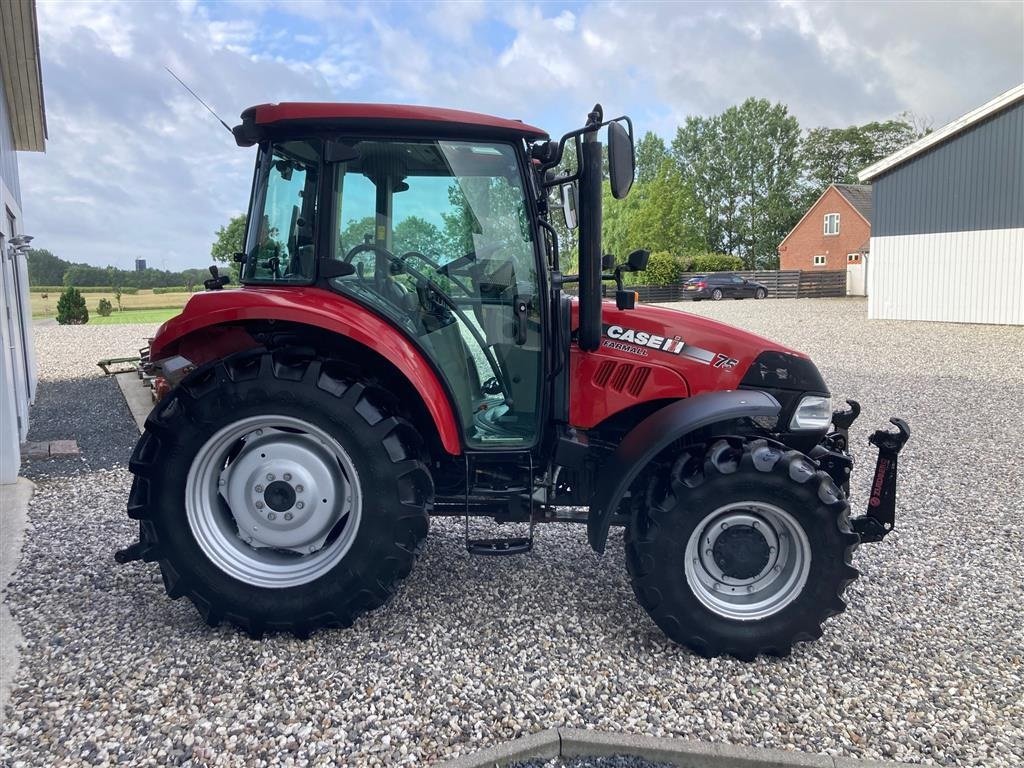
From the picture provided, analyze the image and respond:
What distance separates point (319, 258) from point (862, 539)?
2743mm

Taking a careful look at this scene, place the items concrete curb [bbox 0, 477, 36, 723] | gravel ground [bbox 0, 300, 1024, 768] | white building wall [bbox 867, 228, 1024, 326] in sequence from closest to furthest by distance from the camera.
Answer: gravel ground [bbox 0, 300, 1024, 768]
concrete curb [bbox 0, 477, 36, 723]
white building wall [bbox 867, 228, 1024, 326]

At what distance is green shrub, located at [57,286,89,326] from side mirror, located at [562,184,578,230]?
29.5 metres

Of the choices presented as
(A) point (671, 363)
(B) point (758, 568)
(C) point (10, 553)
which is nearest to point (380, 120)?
(A) point (671, 363)

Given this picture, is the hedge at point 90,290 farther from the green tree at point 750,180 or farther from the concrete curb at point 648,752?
the green tree at point 750,180

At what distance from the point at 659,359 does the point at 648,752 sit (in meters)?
1.67

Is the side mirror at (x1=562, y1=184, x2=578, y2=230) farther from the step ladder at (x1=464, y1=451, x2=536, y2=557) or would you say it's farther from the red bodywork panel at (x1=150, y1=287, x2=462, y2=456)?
the step ladder at (x1=464, y1=451, x2=536, y2=557)

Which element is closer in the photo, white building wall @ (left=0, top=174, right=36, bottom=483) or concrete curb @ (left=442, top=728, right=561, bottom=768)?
concrete curb @ (left=442, top=728, right=561, bottom=768)

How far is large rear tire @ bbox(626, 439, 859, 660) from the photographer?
10.5 feet

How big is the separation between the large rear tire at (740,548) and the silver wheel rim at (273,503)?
1303 mm

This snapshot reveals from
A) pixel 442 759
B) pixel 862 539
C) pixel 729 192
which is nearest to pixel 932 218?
pixel 862 539

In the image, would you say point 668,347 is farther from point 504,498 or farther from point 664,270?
point 664,270

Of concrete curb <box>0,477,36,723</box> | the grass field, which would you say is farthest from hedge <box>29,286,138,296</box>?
concrete curb <box>0,477,36,723</box>

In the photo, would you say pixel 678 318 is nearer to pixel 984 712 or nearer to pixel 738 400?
pixel 738 400

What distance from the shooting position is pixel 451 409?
3490 millimetres
